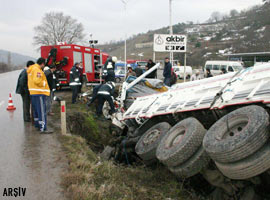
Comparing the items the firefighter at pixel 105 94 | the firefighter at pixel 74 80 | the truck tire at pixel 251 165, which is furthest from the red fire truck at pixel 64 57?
the truck tire at pixel 251 165

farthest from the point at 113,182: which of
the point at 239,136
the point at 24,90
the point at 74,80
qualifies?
the point at 74,80

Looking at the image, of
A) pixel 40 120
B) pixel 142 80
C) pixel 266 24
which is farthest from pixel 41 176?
pixel 266 24

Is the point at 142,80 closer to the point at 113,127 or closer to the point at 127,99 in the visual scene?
the point at 127,99

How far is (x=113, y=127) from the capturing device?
8289 millimetres

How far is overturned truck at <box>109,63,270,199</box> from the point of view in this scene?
10.6 feet

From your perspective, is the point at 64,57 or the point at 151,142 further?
the point at 64,57

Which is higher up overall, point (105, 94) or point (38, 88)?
point (38, 88)

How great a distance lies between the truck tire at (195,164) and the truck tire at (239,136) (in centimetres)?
35

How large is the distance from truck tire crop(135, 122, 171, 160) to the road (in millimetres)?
1532

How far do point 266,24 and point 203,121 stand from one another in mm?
68297

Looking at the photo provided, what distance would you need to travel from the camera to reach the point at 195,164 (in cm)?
390

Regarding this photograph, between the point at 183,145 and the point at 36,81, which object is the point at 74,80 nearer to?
the point at 36,81

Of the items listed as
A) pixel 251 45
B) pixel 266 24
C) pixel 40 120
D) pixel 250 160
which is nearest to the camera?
pixel 250 160

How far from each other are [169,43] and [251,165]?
8.52 m
